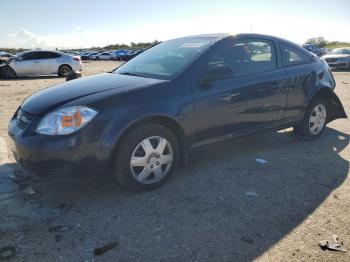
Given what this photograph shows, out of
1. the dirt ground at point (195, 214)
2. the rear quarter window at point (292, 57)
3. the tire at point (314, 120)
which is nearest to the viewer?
the dirt ground at point (195, 214)

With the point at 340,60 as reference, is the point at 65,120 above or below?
above

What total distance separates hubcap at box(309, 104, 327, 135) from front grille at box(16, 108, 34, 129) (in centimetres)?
424

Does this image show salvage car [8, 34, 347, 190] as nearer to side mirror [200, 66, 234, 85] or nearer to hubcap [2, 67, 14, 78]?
side mirror [200, 66, 234, 85]

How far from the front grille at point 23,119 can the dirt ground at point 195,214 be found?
59cm

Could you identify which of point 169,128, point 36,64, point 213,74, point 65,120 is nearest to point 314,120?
point 213,74

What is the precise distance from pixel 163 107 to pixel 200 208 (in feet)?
3.65

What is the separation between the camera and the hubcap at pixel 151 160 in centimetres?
374

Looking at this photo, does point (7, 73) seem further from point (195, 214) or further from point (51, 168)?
point (195, 214)

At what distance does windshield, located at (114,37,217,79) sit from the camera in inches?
168

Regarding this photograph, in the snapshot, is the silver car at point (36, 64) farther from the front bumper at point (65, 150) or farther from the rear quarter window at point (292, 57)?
the front bumper at point (65, 150)

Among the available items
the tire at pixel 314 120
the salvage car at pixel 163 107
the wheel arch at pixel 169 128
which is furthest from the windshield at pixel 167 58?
the tire at pixel 314 120

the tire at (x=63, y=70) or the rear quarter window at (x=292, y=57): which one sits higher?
the rear quarter window at (x=292, y=57)

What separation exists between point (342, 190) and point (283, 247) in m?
1.48

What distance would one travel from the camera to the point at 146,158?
3.80 metres
